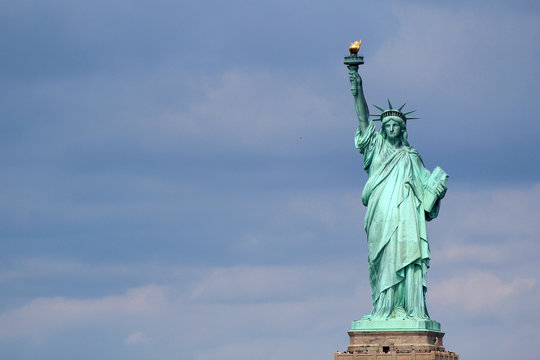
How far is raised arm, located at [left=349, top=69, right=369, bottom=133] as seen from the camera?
6200 centimetres

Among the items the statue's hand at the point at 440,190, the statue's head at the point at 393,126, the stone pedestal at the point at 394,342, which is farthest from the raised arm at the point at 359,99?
the stone pedestal at the point at 394,342

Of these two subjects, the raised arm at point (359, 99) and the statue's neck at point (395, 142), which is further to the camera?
the raised arm at point (359, 99)

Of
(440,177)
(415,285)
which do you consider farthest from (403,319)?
(440,177)

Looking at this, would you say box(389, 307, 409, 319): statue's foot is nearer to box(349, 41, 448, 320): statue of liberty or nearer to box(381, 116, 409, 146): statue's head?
box(349, 41, 448, 320): statue of liberty

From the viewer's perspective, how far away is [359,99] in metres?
62.1

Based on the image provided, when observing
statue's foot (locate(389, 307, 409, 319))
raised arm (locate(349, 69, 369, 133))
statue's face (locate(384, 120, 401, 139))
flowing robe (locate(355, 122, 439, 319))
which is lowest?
statue's foot (locate(389, 307, 409, 319))

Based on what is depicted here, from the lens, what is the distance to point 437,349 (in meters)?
59.3

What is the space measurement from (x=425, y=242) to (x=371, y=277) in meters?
2.25

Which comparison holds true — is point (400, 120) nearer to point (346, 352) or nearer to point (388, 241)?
point (388, 241)

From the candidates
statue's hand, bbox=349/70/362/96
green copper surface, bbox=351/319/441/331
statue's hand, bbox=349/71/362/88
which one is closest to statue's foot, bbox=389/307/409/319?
green copper surface, bbox=351/319/441/331

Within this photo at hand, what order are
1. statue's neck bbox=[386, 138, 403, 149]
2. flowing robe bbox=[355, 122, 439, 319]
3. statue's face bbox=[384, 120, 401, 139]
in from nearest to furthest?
1. flowing robe bbox=[355, 122, 439, 319]
2. statue's face bbox=[384, 120, 401, 139]
3. statue's neck bbox=[386, 138, 403, 149]

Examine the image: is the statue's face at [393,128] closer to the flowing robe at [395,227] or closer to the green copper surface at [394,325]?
the flowing robe at [395,227]

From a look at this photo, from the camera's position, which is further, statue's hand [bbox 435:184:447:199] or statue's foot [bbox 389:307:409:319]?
statue's hand [bbox 435:184:447:199]

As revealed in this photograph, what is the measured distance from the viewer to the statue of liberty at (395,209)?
59.9 metres
